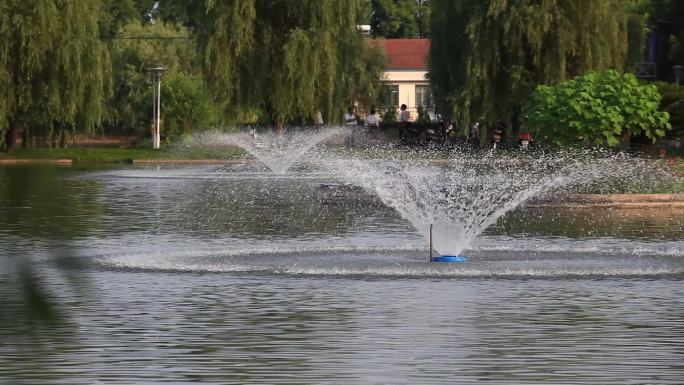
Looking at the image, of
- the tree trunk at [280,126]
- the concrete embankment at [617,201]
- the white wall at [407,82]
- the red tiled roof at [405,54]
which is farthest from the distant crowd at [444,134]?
the white wall at [407,82]

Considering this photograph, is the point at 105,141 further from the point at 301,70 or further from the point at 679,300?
the point at 679,300

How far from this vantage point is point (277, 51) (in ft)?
202

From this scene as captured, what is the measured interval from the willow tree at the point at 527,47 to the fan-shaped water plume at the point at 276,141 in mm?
5819

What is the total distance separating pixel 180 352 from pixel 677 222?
54.6ft

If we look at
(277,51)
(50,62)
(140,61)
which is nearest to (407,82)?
(140,61)

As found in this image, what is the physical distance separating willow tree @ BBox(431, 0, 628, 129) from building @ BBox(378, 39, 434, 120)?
73.7 metres

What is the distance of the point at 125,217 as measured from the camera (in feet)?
89.3

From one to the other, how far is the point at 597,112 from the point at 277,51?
26.2 m

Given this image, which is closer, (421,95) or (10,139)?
(10,139)

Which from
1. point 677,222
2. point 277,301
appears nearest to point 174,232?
point 677,222

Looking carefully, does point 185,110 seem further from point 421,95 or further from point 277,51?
point 421,95

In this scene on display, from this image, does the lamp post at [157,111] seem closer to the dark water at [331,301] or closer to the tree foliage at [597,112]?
the tree foliage at [597,112]

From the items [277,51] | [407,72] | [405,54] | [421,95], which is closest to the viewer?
[277,51]

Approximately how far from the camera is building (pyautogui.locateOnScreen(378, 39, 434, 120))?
134875 mm
